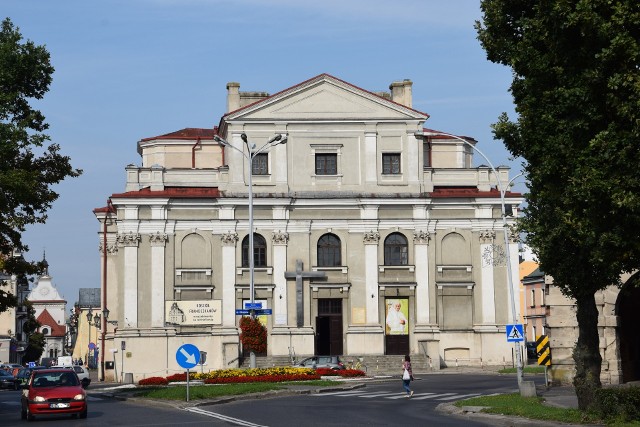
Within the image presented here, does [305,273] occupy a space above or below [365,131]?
below

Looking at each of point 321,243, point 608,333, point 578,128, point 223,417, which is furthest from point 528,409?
point 321,243

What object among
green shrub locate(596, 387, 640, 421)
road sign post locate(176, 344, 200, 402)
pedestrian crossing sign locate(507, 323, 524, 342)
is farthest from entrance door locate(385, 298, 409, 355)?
green shrub locate(596, 387, 640, 421)

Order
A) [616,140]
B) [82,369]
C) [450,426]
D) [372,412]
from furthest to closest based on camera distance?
[82,369], [372,412], [450,426], [616,140]

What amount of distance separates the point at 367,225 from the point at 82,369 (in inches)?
765

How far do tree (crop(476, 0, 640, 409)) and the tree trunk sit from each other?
4 cm

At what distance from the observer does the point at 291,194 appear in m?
72.9

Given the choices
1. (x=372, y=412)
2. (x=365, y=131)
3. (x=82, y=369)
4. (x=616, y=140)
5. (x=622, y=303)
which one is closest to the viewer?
(x=616, y=140)

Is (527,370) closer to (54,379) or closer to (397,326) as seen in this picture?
(397,326)

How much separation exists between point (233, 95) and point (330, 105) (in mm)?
7300

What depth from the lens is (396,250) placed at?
242 feet

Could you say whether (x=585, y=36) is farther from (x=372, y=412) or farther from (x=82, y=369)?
(x=82, y=369)

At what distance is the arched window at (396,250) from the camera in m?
73.7

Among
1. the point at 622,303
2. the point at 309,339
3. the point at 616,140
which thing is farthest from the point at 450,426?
the point at 309,339

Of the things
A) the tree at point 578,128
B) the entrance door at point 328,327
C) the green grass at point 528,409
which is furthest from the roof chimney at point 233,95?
the tree at point 578,128
